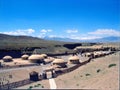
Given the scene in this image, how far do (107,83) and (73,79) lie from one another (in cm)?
765

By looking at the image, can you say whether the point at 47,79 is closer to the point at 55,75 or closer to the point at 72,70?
the point at 55,75

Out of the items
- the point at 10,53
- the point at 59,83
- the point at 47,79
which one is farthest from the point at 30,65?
the point at 10,53

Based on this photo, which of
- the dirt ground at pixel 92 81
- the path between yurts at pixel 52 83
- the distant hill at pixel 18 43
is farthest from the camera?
the distant hill at pixel 18 43

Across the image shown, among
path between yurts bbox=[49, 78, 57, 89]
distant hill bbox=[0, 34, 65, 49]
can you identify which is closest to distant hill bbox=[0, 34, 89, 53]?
distant hill bbox=[0, 34, 65, 49]

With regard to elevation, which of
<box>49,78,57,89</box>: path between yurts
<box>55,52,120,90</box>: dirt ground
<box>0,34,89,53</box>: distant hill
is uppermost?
<box>0,34,89,53</box>: distant hill

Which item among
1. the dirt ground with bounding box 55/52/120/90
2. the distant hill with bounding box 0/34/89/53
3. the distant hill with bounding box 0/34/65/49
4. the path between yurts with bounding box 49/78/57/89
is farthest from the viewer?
the distant hill with bounding box 0/34/65/49

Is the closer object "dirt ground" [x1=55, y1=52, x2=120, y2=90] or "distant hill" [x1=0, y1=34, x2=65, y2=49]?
"dirt ground" [x1=55, y1=52, x2=120, y2=90]

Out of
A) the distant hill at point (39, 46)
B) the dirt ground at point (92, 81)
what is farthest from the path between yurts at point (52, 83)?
the distant hill at point (39, 46)

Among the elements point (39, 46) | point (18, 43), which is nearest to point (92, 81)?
point (39, 46)

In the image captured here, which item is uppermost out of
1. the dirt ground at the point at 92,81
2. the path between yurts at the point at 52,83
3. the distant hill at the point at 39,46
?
the distant hill at the point at 39,46

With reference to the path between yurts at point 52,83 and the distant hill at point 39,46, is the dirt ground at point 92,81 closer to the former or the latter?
the path between yurts at point 52,83

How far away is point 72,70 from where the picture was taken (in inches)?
1729

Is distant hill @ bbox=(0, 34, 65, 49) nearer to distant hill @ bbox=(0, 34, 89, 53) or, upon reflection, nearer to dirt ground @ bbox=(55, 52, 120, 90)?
distant hill @ bbox=(0, 34, 89, 53)

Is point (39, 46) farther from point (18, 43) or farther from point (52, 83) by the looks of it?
point (52, 83)
